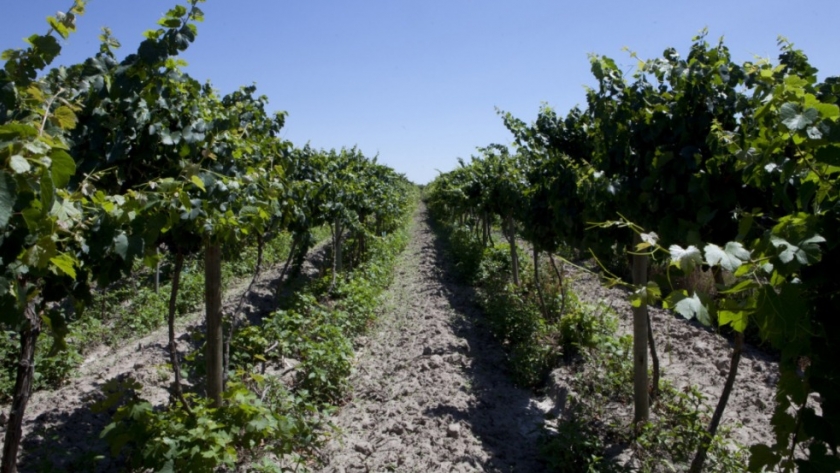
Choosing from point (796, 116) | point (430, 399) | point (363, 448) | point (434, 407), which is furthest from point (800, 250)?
point (430, 399)

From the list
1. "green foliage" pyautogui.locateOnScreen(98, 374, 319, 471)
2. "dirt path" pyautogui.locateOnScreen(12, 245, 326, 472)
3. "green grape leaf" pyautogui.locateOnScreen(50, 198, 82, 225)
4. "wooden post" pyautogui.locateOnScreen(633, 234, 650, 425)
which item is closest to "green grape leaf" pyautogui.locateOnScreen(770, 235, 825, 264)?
"green grape leaf" pyautogui.locateOnScreen(50, 198, 82, 225)

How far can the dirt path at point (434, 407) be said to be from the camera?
4176 millimetres

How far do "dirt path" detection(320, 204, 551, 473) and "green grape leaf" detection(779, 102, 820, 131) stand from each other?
338 centimetres

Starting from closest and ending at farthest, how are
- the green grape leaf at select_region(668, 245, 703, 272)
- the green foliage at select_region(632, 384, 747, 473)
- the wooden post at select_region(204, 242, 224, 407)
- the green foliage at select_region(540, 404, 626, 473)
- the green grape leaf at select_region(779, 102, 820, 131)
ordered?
the green grape leaf at select_region(668, 245, 703, 272)
the green grape leaf at select_region(779, 102, 820, 131)
the green foliage at select_region(632, 384, 747, 473)
the green foliage at select_region(540, 404, 626, 473)
the wooden post at select_region(204, 242, 224, 407)

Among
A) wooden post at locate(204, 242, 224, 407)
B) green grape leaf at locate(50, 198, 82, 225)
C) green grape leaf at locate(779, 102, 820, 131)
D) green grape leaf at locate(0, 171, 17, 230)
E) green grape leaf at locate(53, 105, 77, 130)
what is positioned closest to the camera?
green grape leaf at locate(0, 171, 17, 230)

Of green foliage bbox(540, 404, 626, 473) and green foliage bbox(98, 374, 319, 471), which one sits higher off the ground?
green foliage bbox(98, 374, 319, 471)

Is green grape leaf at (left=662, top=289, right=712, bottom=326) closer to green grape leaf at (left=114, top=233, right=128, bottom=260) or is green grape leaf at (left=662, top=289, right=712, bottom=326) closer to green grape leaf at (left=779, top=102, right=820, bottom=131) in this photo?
green grape leaf at (left=779, top=102, right=820, bottom=131)

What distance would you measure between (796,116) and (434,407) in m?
4.25

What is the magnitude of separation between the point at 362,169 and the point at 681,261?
555 inches

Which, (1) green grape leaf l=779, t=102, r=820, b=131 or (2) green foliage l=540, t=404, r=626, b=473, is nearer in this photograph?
(1) green grape leaf l=779, t=102, r=820, b=131

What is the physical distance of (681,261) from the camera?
1.23m

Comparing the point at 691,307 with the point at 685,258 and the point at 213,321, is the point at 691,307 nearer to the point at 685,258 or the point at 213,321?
the point at 685,258

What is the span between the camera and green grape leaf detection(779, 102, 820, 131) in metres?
1.37

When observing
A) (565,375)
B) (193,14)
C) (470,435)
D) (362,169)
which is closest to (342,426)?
(470,435)
